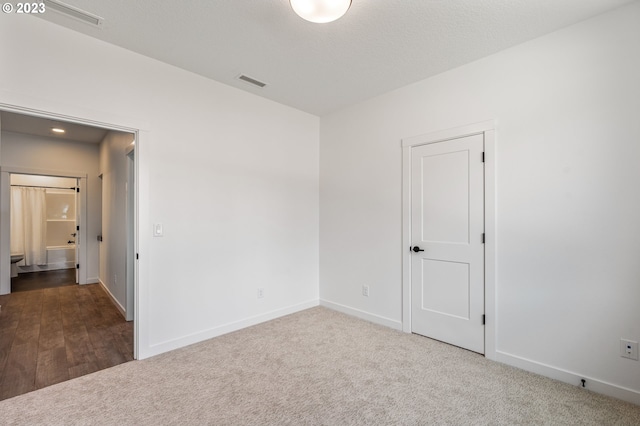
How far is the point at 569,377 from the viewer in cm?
226

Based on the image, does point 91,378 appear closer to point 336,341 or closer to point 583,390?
point 336,341

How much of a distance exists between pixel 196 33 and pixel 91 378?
2.92 meters

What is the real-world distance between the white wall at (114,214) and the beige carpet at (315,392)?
206cm

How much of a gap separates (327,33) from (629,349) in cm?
322

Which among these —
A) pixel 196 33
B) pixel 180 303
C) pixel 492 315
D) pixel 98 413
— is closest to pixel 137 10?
pixel 196 33

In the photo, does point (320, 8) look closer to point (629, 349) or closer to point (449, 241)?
point (449, 241)

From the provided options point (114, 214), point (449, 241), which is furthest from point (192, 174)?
point (449, 241)

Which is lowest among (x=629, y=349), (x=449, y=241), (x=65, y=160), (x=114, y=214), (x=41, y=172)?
(x=629, y=349)

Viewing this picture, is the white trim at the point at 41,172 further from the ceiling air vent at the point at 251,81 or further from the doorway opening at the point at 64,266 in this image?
the ceiling air vent at the point at 251,81

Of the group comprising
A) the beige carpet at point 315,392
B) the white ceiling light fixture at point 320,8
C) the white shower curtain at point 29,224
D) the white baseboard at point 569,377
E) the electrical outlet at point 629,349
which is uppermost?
the white ceiling light fixture at point 320,8

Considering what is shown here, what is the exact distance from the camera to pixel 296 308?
399cm

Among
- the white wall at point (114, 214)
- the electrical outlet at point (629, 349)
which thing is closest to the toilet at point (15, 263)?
the white wall at point (114, 214)

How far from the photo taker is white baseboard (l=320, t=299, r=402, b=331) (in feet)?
11.2

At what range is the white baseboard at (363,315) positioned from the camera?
3.40 meters
